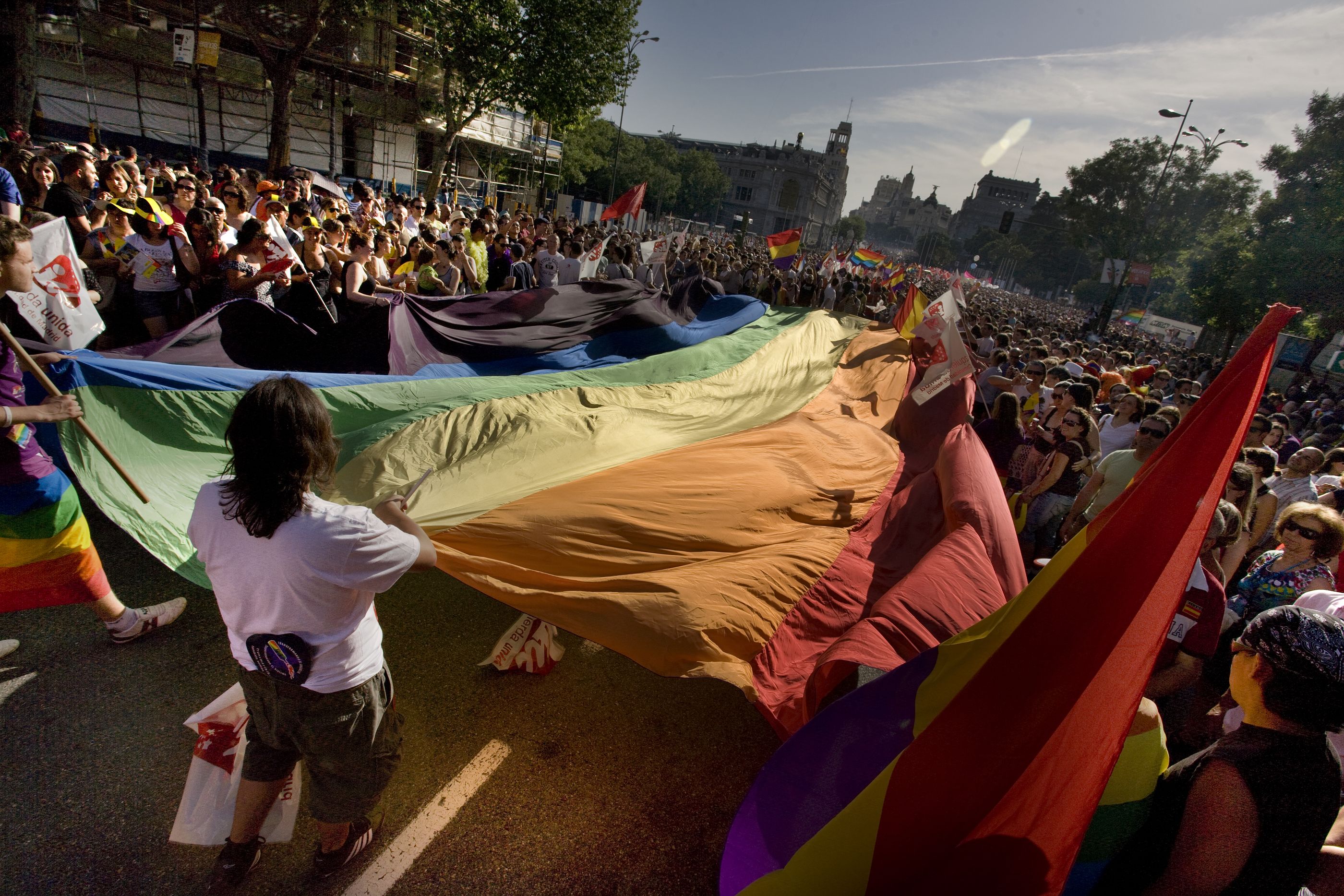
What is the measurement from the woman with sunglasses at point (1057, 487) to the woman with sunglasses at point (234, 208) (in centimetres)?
891

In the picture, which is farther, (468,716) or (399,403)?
(399,403)

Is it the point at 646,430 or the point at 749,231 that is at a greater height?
the point at 749,231

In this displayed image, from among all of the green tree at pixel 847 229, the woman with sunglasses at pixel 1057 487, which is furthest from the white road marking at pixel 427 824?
the green tree at pixel 847 229

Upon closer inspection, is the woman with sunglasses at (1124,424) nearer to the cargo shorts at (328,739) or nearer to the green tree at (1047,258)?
the cargo shorts at (328,739)

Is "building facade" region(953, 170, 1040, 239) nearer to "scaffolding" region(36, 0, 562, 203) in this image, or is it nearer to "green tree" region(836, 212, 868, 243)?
"green tree" region(836, 212, 868, 243)

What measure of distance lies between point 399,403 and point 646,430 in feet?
6.36

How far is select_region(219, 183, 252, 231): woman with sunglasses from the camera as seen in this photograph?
23.9 ft

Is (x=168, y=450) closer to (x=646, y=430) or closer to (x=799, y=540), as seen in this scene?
(x=646, y=430)

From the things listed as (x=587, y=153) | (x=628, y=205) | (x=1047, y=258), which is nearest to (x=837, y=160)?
(x=1047, y=258)

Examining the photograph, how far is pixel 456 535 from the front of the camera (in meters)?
3.22

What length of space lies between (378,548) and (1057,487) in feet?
18.9

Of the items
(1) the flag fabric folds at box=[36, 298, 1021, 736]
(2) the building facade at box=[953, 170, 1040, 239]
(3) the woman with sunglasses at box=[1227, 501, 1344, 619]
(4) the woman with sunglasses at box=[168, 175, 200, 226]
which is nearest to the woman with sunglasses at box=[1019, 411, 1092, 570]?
(1) the flag fabric folds at box=[36, 298, 1021, 736]

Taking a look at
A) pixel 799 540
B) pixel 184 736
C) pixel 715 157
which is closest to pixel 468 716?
pixel 184 736

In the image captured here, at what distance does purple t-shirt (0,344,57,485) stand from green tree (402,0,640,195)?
2332cm
